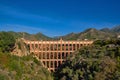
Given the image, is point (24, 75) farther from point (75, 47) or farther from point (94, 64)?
point (75, 47)

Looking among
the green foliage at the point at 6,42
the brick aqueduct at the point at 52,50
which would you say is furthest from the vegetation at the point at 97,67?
the green foliage at the point at 6,42

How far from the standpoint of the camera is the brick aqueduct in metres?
99.0

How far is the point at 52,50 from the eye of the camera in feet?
327

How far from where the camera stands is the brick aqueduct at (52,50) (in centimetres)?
9900

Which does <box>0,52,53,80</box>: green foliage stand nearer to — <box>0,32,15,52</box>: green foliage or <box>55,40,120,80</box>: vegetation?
<box>55,40,120,80</box>: vegetation

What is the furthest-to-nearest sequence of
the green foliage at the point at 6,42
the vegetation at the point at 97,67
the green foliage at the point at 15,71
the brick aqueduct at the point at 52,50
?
the brick aqueduct at the point at 52,50 → the green foliage at the point at 6,42 → the vegetation at the point at 97,67 → the green foliage at the point at 15,71

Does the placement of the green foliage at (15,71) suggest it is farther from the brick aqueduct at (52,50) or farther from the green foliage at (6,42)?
the brick aqueduct at (52,50)

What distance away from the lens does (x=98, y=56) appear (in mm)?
73500

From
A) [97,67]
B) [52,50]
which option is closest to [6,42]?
[52,50]

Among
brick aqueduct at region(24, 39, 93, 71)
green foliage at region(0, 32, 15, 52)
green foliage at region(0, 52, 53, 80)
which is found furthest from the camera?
brick aqueduct at region(24, 39, 93, 71)

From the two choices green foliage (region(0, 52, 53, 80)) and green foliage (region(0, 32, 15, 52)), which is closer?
green foliage (region(0, 52, 53, 80))

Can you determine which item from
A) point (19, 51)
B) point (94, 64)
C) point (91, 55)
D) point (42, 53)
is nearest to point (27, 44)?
point (42, 53)

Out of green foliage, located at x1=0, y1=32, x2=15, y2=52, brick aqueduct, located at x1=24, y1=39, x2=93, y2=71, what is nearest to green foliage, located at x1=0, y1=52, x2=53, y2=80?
green foliage, located at x1=0, y1=32, x2=15, y2=52

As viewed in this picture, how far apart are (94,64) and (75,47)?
1343 inches
